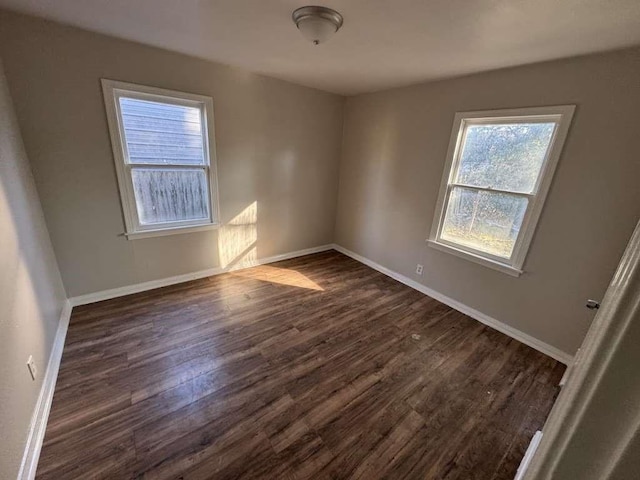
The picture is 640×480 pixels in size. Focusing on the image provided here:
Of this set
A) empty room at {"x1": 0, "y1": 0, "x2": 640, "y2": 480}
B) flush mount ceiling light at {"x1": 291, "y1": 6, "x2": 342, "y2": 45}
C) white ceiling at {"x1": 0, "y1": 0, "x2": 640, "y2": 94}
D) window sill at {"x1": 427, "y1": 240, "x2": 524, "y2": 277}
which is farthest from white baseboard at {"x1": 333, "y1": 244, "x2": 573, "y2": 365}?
flush mount ceiling light at {"x1": 291, "y1": 6, "x2": 342, "y2": 45}

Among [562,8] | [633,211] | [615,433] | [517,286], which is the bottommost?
[517,286]

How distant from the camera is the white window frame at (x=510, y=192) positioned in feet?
6.91

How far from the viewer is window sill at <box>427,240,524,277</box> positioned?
248cm

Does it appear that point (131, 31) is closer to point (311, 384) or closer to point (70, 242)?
point (70, 242)

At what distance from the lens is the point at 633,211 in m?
1.86

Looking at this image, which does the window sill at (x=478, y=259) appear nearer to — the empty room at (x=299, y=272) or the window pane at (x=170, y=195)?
the empty room at (x=299, y=272)

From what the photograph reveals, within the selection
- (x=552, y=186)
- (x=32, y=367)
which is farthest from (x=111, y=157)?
(x=552, y=186)

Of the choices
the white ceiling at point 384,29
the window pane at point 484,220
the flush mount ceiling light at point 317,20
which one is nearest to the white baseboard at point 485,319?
the window pane at point 484,220

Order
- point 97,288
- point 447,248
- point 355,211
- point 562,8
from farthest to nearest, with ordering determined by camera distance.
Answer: point 355,211, point 447,248, point 97,288, point 562,8

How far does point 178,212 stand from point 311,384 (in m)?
2.32

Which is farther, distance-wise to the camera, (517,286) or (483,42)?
(517,286)

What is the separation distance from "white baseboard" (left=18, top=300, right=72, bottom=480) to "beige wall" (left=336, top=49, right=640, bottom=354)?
3390mm

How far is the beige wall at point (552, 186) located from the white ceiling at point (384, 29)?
0.65 feet

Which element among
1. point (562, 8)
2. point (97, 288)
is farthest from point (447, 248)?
point (97, 288)
